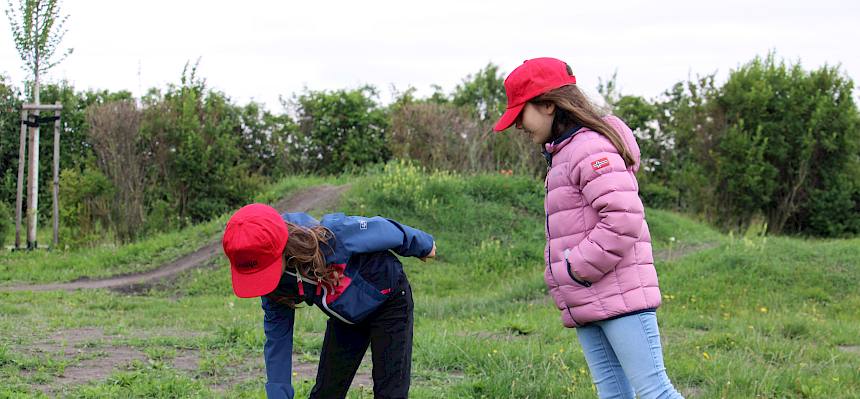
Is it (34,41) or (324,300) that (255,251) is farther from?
(34,41)

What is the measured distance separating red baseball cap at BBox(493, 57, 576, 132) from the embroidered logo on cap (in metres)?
0.36

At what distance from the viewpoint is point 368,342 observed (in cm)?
427

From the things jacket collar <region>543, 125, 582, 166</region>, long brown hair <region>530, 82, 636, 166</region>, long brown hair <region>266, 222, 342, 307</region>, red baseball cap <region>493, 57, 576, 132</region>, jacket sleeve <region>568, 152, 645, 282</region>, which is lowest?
long brown hair <region>266, 222, 342, 307</region>

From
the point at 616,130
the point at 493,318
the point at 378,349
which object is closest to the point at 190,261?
the point at 493,318

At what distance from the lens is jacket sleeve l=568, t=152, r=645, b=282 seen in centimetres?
338

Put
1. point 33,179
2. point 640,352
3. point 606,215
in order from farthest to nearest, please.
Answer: point 33,179 < point 640,352 < point 606,215

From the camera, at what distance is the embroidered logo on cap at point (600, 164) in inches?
135

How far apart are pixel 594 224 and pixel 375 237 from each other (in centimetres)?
99

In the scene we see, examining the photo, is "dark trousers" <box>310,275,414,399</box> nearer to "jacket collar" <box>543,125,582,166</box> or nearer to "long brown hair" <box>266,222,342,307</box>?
"long brown hair" <box>266,222,342,307</box>

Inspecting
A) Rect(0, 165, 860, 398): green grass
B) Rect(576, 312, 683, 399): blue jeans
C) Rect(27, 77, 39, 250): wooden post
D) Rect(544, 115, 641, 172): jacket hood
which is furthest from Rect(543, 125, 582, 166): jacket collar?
Rect(27, 77, 39, 250): wooden post

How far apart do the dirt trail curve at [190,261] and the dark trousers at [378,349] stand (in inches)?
331

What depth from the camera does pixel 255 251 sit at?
356cm

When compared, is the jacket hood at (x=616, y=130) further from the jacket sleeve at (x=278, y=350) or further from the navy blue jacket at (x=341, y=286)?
the jacket sleeve at (x=278, y=350)

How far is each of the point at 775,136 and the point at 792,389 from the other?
41.5ft
